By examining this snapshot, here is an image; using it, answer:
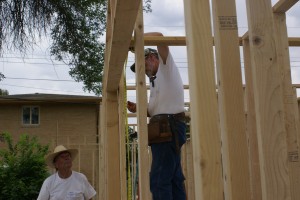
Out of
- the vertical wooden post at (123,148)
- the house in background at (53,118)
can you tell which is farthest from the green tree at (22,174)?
the house in background at (53,118)

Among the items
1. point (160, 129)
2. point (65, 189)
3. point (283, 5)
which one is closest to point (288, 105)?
point (283, 5)

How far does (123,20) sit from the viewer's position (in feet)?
8.66

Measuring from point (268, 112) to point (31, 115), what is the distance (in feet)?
71.0

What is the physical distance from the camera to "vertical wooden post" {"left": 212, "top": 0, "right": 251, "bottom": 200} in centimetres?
134

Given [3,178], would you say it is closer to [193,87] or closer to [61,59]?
[61,59]

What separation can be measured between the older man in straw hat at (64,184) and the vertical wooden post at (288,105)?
2.74 meters

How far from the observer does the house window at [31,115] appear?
2192 centimetres

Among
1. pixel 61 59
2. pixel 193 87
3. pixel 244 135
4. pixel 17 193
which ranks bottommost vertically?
pixel 17 193

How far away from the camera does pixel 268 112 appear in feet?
4.59

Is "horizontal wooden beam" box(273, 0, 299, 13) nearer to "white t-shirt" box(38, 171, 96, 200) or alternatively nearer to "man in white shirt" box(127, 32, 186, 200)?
"man in white shirt" box(127, 32, 186, 200)

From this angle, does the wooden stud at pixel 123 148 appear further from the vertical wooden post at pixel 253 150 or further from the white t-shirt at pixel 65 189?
the white t-shirt at pixel 65 189

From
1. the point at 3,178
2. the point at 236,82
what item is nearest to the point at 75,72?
the point at 3,178

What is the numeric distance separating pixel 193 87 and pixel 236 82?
7.0 inches

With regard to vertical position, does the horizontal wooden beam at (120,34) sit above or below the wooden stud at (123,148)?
above
